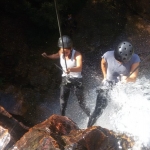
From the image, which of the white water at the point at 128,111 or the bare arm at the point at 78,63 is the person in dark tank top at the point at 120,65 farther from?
the bare arm at the point at 78,63

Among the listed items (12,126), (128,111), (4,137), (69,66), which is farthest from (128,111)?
(4,137)

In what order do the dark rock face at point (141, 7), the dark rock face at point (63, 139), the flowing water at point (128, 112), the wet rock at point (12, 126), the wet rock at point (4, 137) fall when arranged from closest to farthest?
the dark rock face at point (63, 139), the wet rock at point (4, 137), the wet rock at point (12, 126), the flowing water at point (128, 112), the dark rock face at point (141, 7)

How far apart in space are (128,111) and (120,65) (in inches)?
57.5

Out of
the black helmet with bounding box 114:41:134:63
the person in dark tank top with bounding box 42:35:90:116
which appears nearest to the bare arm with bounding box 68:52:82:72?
the person in dark tank top with bounding box 42:35:90:116

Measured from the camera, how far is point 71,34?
8180 mm

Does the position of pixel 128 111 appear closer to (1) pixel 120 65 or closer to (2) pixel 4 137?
(1) pixel 120 65

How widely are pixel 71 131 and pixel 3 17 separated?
514 centimetres

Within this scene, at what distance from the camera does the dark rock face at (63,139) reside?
3281 millimetres

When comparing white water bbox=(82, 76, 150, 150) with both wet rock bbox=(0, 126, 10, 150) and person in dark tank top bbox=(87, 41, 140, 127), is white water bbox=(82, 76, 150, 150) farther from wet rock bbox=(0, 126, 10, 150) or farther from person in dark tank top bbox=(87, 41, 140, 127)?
wet rock bbox=(0, 126, 10, 150)

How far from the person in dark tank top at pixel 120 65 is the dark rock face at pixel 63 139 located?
1.26 meters

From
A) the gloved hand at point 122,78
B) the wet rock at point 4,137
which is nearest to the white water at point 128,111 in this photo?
the gloved hand at point 122,78

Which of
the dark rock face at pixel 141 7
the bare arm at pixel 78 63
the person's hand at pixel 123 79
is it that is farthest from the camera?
the dark rock face at pixel 141 7

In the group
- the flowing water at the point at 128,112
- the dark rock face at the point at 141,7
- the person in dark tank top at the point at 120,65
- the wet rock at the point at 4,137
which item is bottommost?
the wet rock at the point at 4,137

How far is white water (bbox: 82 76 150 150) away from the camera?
488 cm
